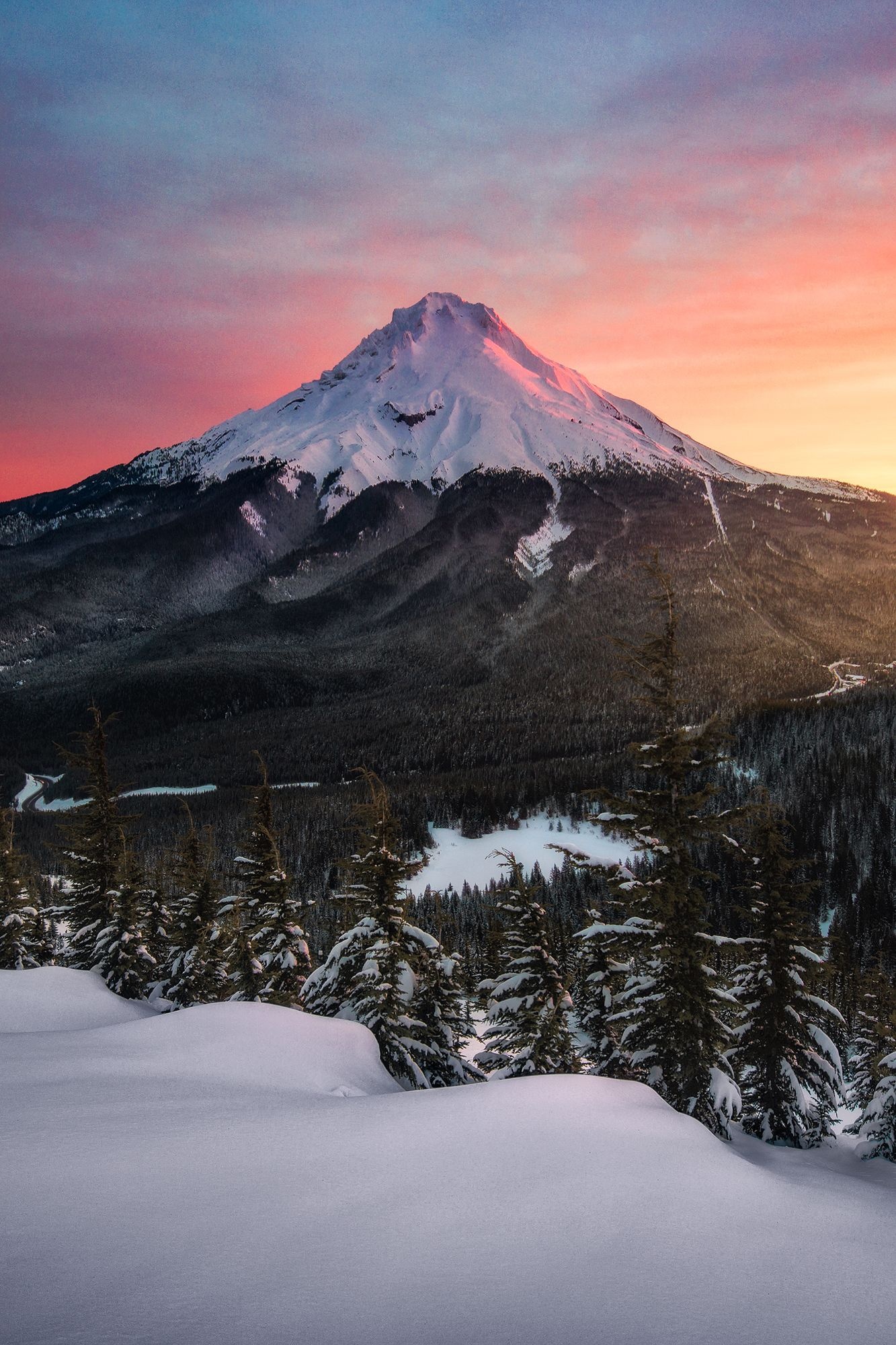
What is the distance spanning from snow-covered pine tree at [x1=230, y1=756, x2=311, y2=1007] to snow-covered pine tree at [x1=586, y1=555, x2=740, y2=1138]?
1194 centimetres

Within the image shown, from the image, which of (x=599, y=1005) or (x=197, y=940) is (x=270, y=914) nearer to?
(x=197, y=940)

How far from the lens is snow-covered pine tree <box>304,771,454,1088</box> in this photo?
16375 mm

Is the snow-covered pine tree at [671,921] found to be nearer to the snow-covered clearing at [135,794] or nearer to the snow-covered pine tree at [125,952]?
the snow-covered pine tree at [125,952]

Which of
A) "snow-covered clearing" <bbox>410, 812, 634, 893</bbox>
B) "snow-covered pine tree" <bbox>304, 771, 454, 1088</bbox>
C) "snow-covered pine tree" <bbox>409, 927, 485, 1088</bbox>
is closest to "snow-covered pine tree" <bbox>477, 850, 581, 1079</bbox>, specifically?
"snow-covered pine tree" <bbox>409, 927, 485, 1088</bbox>

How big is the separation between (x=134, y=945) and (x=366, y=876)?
12.4m

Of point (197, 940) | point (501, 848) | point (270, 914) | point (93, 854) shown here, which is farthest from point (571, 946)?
point (501, 848)

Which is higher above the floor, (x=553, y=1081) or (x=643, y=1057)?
(x=553, y=1081)

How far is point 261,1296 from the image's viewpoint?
13.9ft

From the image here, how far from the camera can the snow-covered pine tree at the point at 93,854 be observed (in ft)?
83.3

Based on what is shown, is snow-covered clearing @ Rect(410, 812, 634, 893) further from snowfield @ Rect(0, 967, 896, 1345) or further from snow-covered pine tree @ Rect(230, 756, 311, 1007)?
snowfield @ Rect(0, 967, 896, 1345)

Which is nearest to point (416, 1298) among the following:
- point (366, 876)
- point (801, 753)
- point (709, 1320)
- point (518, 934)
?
point (709, 1320)

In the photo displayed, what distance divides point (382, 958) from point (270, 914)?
7.43 metres

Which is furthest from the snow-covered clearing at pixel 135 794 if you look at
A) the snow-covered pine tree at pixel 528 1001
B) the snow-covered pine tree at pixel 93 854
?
the snow-covered pine tree at pixel 528 1001

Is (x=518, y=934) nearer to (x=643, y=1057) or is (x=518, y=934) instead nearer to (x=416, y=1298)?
(x=643, y=1057)
